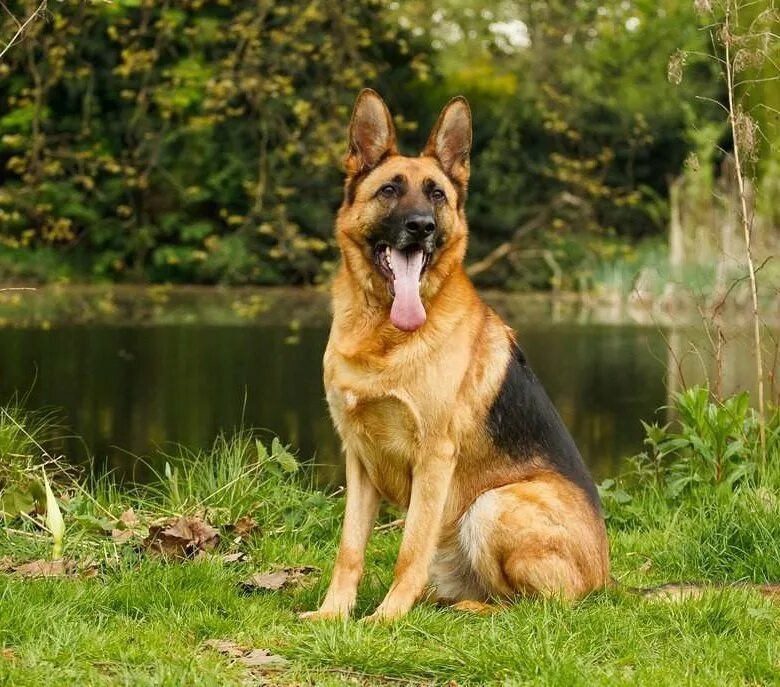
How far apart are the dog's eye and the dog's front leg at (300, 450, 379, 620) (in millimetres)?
1090

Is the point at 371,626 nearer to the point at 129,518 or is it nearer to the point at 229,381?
the point at 129,518

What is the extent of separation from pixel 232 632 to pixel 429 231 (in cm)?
176

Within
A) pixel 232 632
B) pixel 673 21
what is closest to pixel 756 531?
pixel 232 632

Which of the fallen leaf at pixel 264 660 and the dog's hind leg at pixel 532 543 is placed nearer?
the fallen leaf at pixel 264 660

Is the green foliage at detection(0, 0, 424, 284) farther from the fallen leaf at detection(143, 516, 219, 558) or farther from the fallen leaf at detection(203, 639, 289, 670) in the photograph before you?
the fallen leaf at detection(203, 639, 289, 670)

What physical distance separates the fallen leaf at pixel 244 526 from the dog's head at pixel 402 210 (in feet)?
5.62

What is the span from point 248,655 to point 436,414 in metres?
1.24

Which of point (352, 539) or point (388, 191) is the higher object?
point (388, 191)

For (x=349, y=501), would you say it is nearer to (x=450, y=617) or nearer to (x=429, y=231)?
(x=450, y=617)

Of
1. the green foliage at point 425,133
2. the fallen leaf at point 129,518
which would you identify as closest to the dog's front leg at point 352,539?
the fallen leaf at point 129,518

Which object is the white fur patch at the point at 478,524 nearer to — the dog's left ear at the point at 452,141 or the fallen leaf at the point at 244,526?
the dog's left ear at the point at 452,141

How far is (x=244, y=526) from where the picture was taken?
6.06 metres

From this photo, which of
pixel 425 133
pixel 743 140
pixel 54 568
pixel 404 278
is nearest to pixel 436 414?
pixel 404 278

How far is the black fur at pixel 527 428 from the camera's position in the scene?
4988mm
